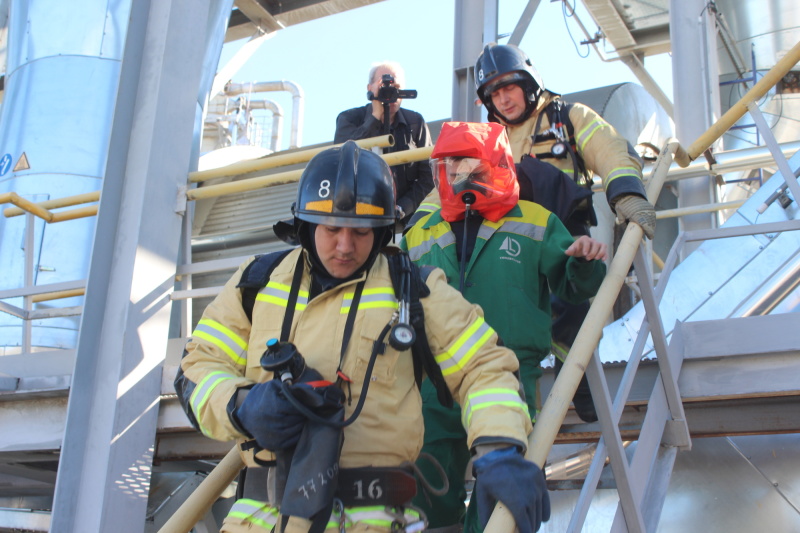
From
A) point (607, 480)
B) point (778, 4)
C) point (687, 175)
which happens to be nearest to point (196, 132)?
point (687, 175)

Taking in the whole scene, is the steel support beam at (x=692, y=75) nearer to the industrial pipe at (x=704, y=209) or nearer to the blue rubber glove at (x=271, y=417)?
the industrial pipe at (x=704, y=209)

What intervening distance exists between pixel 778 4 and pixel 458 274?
766cm

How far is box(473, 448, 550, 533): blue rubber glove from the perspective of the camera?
68.9 inches

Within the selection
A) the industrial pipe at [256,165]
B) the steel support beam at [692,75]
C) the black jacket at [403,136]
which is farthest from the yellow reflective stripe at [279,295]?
the steel support beam at [692,75]

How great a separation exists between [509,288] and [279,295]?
0.84m

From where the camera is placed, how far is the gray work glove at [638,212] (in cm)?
291

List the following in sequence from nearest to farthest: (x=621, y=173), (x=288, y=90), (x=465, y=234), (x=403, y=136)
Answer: (x=465, y=234)
(x=621, y=173)
(x=403, y=136)
(x=288, y=90)

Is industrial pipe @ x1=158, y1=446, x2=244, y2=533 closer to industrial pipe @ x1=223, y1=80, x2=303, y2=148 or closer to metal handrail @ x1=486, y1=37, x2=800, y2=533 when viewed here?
metal handrail @ x1=486, y1=37, x2=800, y2=533

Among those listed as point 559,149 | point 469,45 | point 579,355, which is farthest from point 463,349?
point 469,45

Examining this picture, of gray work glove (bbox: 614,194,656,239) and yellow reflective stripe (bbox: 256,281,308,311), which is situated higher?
gray work glove (bbox: 614,194,656,239)

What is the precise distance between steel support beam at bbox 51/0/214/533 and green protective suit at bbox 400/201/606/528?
166 centimetres

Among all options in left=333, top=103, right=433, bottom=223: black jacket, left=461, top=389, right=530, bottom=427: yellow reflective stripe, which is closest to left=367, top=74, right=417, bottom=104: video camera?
left=333, top=103, right=433, bottom=223: black jacket

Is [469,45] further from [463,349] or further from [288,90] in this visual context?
[288,90]

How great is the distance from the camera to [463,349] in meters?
2.08
